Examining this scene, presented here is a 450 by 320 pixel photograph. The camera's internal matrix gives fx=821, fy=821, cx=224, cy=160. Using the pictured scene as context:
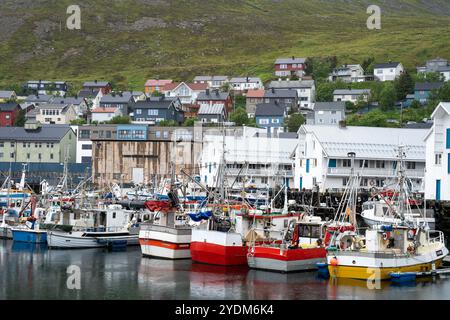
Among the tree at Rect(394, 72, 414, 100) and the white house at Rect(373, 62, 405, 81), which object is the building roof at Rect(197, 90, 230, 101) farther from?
the white house at Rect(373, 62, 405, 81)

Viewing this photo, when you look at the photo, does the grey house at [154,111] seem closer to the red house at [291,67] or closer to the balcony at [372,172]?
the red house at [291,67]

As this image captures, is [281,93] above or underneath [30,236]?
above

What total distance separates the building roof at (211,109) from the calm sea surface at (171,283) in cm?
10437

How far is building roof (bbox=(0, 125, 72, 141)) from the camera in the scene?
431 feet

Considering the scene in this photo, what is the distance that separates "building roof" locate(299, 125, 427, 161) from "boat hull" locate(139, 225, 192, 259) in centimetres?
3603

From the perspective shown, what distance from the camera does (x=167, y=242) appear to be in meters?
51.8

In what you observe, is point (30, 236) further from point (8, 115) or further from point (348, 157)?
point (8, 115)

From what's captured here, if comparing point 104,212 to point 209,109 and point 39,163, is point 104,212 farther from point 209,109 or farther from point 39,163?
point 209,109

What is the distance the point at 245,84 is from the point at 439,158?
114516 millimetres

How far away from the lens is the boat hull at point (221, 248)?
47594mm

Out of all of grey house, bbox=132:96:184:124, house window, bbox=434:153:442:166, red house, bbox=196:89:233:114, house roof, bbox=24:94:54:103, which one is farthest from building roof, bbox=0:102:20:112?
house window, bbox=434:153:442:166

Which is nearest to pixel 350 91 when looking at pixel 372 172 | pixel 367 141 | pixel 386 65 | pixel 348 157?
pixel 386 65

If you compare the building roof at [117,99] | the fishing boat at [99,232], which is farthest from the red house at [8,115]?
the fishing boat at [99,232]
